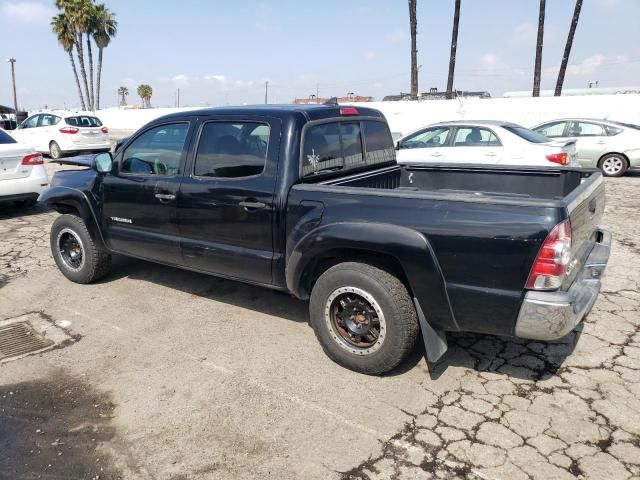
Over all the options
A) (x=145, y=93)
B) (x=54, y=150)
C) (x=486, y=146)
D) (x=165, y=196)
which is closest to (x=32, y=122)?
(x=54, y=150)

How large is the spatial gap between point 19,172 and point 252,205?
598 cm

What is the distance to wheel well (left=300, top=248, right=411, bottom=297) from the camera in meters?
3.21

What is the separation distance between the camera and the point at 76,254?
520 cm

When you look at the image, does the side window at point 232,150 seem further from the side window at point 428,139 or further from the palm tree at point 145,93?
the palm tree at point 145,93

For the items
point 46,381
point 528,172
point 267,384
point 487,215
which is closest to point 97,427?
point 46,381

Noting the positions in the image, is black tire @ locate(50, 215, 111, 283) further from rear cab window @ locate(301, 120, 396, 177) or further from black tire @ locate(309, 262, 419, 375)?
black tire @ locate(309, 262, 419, 375)

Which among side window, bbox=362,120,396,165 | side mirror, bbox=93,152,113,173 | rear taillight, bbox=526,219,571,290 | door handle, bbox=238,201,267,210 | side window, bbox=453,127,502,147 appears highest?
side window, bbox=453,127,502,147

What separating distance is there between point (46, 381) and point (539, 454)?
314cm

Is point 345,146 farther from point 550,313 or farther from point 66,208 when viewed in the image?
point 66,208

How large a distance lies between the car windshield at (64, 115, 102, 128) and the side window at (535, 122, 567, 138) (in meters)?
13.8

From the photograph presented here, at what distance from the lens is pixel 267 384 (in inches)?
130

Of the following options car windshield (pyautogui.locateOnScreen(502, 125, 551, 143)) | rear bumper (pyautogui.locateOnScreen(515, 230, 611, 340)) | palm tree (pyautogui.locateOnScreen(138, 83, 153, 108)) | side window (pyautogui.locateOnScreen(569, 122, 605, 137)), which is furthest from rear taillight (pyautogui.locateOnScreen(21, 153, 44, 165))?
palm tree (pyautogui.locateOnScreen(138, 83, 153, 108))

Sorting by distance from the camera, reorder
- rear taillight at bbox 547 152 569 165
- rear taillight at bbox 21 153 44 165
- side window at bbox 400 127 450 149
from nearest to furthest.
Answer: rear taillight at bbox 21 153 44 165 < rear taillight at bbox 547 152 569 165 < side window at bbox 400 127 450 149

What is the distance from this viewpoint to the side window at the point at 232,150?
365cm
